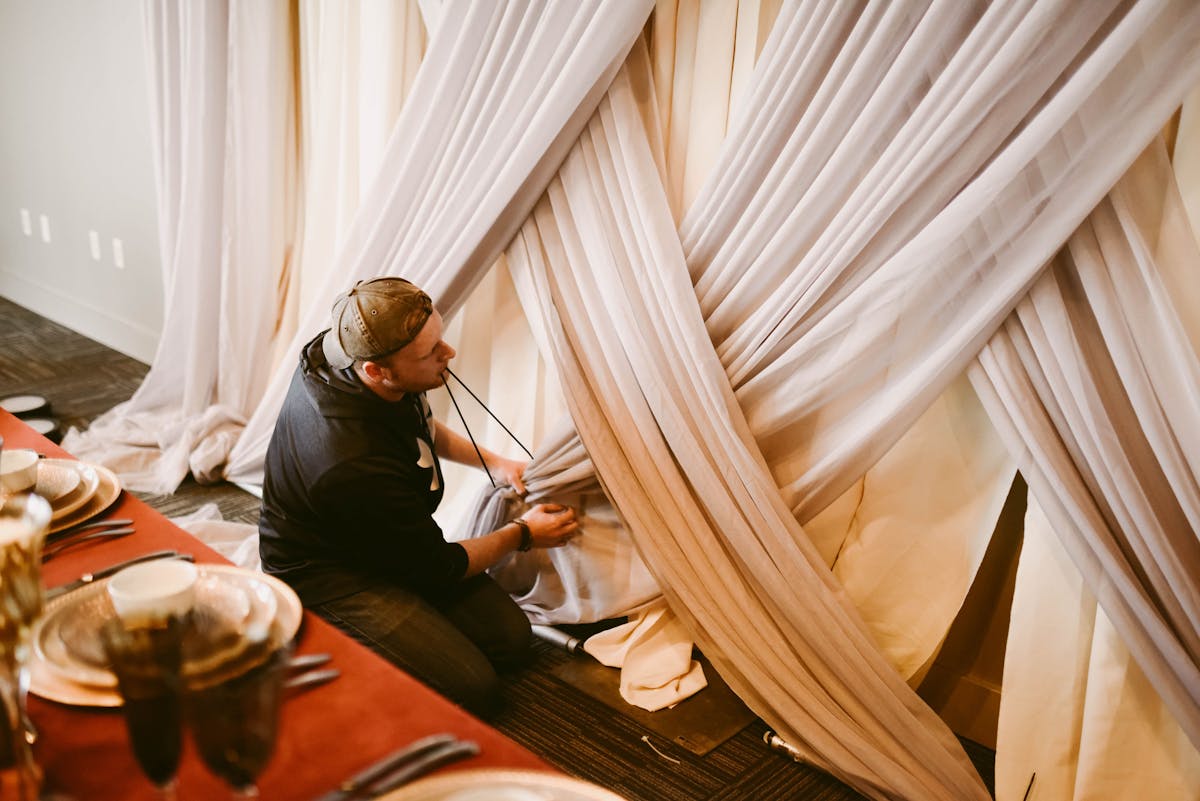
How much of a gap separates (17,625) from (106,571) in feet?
1.51

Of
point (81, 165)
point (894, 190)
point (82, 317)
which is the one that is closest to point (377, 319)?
point (894, 190)

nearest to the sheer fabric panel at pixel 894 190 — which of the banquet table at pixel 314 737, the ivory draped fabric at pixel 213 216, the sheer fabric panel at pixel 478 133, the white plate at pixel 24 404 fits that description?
the sheer fabric panel at pixel 478 133

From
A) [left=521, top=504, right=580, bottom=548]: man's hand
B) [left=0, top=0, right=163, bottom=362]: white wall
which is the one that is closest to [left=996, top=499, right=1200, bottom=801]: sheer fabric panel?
[left=521, top=504, right=580, bottom=548]: man's hand

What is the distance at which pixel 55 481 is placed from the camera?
149 cm

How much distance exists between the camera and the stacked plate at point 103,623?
1.05 metres

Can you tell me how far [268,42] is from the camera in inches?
116

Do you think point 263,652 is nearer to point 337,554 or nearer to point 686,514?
point 337,554

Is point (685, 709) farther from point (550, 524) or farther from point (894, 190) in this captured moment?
point (894, 190)

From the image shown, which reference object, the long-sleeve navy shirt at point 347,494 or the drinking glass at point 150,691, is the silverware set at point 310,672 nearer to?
the drinking glass at point 150,691

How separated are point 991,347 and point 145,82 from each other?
10.3ft

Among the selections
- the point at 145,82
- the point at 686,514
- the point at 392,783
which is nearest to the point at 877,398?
the point at 686,514

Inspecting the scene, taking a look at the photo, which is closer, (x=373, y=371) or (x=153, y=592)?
(x=153, y=592)

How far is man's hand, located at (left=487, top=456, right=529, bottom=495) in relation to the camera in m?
2.34

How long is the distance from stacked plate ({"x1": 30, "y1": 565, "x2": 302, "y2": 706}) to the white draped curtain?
988mm
